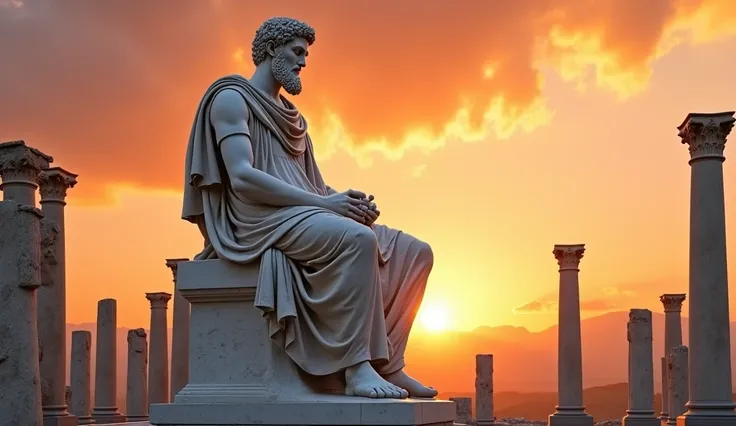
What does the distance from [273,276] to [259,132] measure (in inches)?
63.4

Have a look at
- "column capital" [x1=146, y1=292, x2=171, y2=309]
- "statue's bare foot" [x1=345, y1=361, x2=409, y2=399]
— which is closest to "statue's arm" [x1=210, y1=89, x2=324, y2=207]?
"statue's bare foot" [x1=345, y1=361, x2=409, y2=399]

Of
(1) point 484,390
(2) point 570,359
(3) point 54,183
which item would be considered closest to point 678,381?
(2) point 570,359

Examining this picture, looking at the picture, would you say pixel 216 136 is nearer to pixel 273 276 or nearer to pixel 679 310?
pixel 273 276

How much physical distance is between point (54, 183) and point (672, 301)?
74.0 ft

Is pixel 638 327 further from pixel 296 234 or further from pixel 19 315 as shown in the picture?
pixel 19 315

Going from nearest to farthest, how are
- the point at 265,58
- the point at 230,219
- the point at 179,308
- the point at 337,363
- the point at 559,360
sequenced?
the point at 337,363
the point at 230,219
the point at 265,58
the point at 559,360
the point at 179,308

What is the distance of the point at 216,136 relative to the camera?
8.59m

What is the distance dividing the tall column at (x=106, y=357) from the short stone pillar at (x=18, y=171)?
11.4 m

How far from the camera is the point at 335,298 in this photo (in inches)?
307

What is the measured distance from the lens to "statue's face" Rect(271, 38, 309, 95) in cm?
903

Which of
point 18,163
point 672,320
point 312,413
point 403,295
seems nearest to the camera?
point 312,413

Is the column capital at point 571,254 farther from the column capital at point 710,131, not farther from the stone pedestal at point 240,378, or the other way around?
the stone pedestal at point 240,378

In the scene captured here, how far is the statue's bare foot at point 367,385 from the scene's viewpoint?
7555 millimetres

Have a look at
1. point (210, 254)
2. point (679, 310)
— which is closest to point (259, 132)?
point (210, 254)
